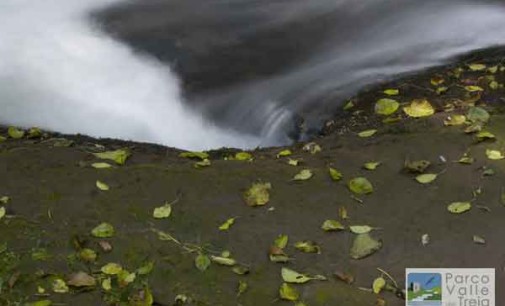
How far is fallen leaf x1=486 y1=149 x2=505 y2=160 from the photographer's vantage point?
4.18 metres

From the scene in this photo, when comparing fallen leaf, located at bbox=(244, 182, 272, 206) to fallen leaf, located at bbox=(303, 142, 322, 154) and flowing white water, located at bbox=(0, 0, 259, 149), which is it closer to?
fallen leaf, located at bbox=(303, 142, 322, 154)

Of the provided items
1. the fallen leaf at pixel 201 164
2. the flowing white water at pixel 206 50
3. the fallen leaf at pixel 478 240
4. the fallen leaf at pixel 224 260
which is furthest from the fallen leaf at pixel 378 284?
the flowing white water at pixel 206 50

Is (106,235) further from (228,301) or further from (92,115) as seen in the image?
(92,115)

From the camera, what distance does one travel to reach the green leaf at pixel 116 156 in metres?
4.28

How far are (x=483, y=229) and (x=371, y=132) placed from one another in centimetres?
107

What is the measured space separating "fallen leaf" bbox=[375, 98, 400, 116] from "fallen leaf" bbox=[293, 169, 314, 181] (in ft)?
3.85

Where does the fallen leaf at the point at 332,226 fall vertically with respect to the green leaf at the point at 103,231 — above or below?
above

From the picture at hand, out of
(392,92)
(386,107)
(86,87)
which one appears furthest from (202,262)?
(86,87)

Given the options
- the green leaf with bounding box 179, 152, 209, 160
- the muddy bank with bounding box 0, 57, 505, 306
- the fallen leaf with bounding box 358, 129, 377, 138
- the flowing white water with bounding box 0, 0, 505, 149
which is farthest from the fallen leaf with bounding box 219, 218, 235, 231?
the flowing white water with bounding box 0, 0, 505, 149

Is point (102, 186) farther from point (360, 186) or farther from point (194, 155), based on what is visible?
point (360, 186)

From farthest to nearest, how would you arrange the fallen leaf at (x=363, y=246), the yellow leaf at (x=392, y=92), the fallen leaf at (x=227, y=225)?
the yellow leaf at (x=392, y=92) → the fallen leaf at (x=227, y=225) → the fallen leaf at (x=363, y=246)

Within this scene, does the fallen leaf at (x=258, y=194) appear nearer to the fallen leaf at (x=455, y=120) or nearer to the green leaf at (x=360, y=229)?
the green leaf at (x=360, y=229)

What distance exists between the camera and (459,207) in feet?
12.7

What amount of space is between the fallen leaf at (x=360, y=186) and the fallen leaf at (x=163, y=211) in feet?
3.19
